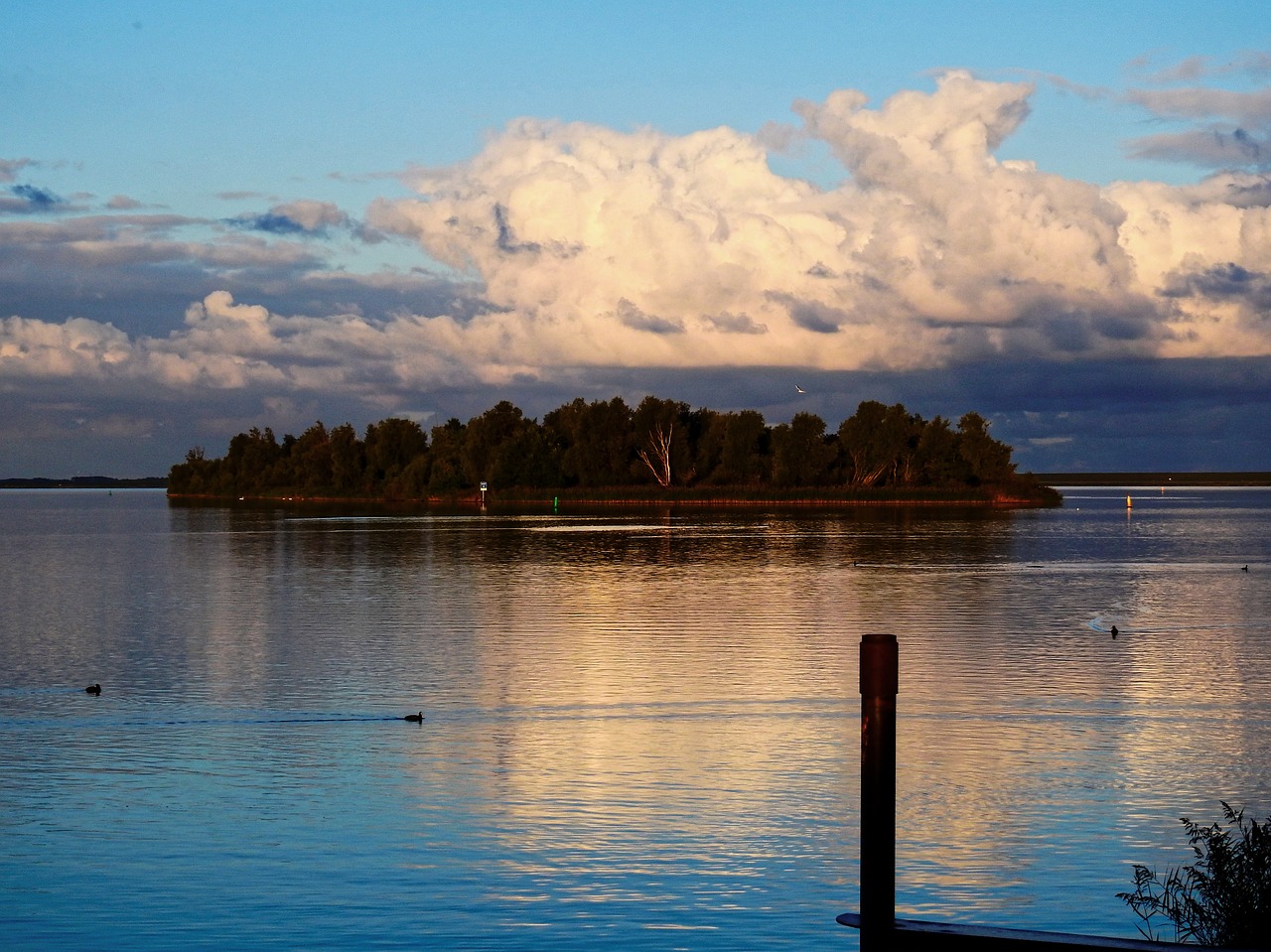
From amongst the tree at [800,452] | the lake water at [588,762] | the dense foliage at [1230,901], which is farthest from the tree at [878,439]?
the dense foliage at [1230,901]

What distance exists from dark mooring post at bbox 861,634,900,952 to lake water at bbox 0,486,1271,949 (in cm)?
302

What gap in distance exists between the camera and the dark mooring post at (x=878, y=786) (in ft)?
33.6

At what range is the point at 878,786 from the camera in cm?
1042

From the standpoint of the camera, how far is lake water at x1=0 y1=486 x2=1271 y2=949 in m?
14.2

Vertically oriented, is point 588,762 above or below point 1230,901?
below

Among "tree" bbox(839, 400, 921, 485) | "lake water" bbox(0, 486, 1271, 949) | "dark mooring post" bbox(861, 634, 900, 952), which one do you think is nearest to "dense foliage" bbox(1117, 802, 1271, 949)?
"lake water" bbox(0, 486, 1271, 949)

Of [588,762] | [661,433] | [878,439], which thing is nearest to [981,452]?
[878,439]

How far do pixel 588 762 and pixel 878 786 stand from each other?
10984 millimetres

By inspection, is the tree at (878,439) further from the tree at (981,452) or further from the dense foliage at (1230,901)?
the dense foliage at (1230,901)

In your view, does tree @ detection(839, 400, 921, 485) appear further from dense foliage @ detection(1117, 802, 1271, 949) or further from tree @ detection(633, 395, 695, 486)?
dense foliage @ detection(1117, 802, 1271, 949)

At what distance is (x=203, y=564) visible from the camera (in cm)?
7200

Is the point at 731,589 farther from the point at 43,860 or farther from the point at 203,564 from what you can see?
the point at 43,860

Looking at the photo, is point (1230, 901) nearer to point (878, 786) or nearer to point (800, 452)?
point (878, 786)

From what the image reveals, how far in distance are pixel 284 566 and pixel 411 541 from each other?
26.8 meters
